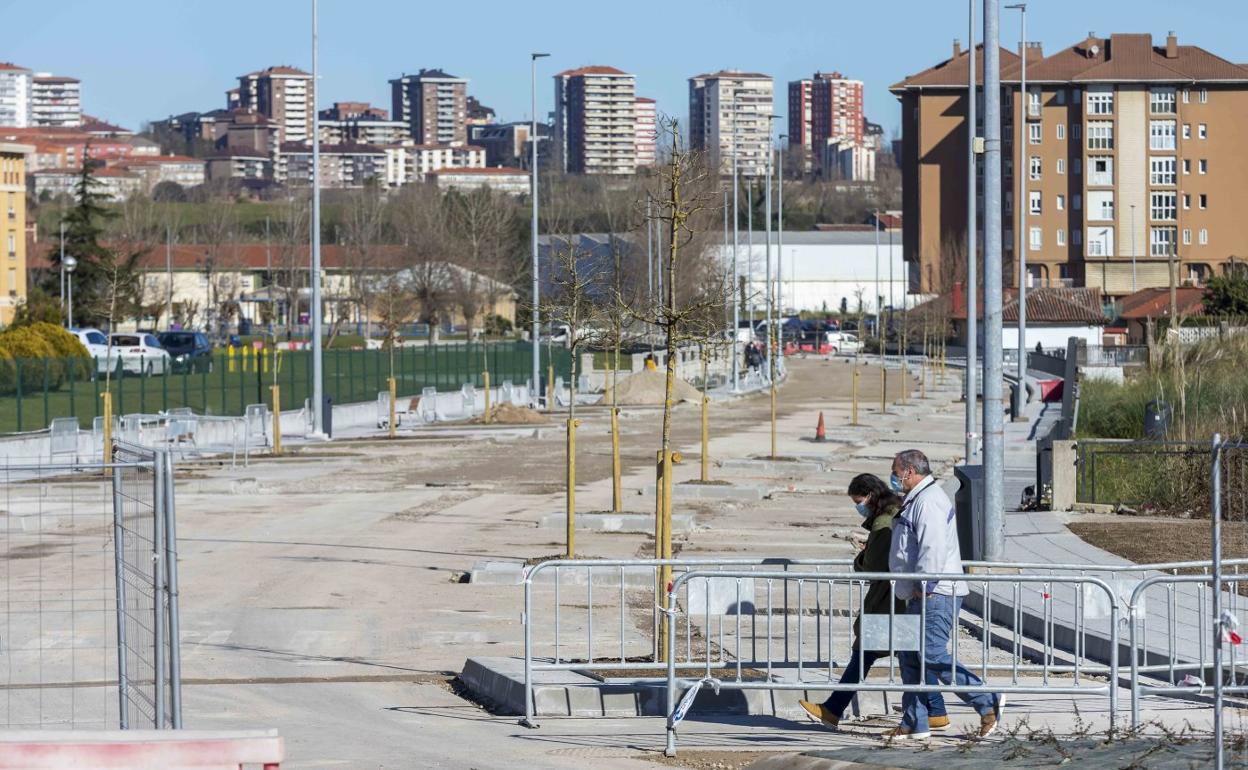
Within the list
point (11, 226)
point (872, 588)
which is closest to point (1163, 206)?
point (11, 226)

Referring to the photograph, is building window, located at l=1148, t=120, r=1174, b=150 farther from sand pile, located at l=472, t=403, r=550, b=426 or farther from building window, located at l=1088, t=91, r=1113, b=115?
sand pile, located at l=472, t=403, r=550, b=426

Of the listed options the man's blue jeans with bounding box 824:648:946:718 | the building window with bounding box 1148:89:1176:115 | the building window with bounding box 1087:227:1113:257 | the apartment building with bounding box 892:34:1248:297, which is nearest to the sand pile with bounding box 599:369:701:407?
the man's blue jeans with bounding box 824:648:946:718

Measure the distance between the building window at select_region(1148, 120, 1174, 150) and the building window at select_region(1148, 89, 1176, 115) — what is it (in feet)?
2.23

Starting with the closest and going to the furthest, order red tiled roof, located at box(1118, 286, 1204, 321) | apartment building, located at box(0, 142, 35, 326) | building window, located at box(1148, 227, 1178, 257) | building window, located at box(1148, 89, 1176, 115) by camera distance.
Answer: red tiled roof, located at box(1118, 286, 1204, 321)
apartment building, located at box(0, 142, 35, 326)
building window, located at box(1148, 89, 1176, 115)
building window, located at box(1148, 227, 1178, 257)

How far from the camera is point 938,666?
10.4m

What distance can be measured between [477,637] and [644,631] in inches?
54.7

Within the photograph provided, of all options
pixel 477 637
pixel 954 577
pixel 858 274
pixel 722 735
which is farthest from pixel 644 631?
pixel 858 274

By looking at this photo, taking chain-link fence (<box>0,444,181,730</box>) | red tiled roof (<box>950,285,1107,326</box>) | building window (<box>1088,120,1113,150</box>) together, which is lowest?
chain-link fence (<box>0,444,181,730</box>)

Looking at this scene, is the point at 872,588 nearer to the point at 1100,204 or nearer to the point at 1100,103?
the point at 1100,204

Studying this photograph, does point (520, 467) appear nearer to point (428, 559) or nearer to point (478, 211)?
point (428, 559)

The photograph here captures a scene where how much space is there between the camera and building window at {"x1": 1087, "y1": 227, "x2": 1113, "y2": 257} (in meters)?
120

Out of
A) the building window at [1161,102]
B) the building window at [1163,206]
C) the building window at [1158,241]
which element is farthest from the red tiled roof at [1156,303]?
the building window at [1161,102]

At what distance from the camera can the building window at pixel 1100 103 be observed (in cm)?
11850

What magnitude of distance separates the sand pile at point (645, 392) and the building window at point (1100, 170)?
67.6 metres
